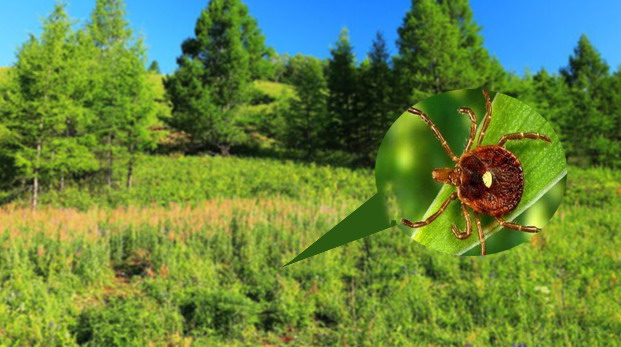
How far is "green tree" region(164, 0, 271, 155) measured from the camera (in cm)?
2409

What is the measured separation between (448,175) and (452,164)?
0.08ft

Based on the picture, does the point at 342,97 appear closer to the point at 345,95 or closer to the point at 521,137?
the point at 345,95

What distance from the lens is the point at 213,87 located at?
25.0m

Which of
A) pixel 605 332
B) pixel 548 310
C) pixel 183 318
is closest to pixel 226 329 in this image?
pixel 183 318

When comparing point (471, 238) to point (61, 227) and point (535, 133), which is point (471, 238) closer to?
point (535, 133)

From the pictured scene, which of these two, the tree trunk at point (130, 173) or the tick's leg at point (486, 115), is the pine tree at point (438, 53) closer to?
the tick's leg at point (486, 115)

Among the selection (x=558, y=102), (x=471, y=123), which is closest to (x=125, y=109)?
(x=471, y=123)

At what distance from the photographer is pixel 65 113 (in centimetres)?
1338

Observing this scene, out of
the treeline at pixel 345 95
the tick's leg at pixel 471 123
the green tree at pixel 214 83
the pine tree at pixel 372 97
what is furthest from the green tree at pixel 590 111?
the tick's leg at pixel 471 123

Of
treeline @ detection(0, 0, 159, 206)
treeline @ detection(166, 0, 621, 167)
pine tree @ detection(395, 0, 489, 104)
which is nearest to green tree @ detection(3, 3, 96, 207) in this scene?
treeline @ detection(0, 0, 159, 206)

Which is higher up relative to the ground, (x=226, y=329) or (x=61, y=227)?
(x=61, y=227)

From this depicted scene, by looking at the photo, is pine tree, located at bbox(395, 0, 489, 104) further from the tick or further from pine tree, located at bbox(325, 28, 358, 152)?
the tick

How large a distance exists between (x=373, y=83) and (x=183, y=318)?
17460 millimetres

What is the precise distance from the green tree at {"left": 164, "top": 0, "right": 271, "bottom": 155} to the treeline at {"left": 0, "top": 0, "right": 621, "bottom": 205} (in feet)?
0.26
